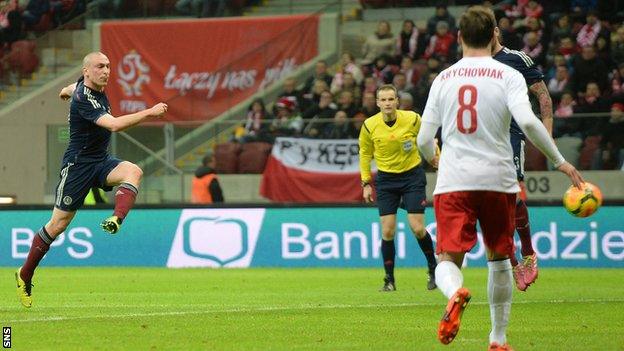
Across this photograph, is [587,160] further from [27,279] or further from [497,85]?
[497,85]

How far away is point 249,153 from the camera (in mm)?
21953

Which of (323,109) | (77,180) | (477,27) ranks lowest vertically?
(323,109)

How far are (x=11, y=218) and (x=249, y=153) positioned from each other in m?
3.99

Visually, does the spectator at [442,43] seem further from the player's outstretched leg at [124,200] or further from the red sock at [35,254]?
the red sock at [35,254]

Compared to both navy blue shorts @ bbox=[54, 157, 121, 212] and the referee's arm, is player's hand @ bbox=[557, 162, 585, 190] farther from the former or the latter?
the referee's arm

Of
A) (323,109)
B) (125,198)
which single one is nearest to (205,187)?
(323,109)

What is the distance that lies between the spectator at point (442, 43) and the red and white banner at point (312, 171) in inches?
162

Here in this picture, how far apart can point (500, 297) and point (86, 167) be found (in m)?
5.54

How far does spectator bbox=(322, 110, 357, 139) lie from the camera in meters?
21.1

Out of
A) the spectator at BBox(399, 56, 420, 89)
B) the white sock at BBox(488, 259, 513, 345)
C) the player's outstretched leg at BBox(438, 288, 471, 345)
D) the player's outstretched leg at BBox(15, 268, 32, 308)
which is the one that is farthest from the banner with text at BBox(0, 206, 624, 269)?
the player's outstretched leg at BBox(438, 288, 471, 345)

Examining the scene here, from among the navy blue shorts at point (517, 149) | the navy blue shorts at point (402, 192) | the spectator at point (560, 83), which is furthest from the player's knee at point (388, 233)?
the spectator at point (560, 83)

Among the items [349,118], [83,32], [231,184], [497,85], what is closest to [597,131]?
[349,118]

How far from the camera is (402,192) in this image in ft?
48.3

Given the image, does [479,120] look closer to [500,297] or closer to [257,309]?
[500,297]
